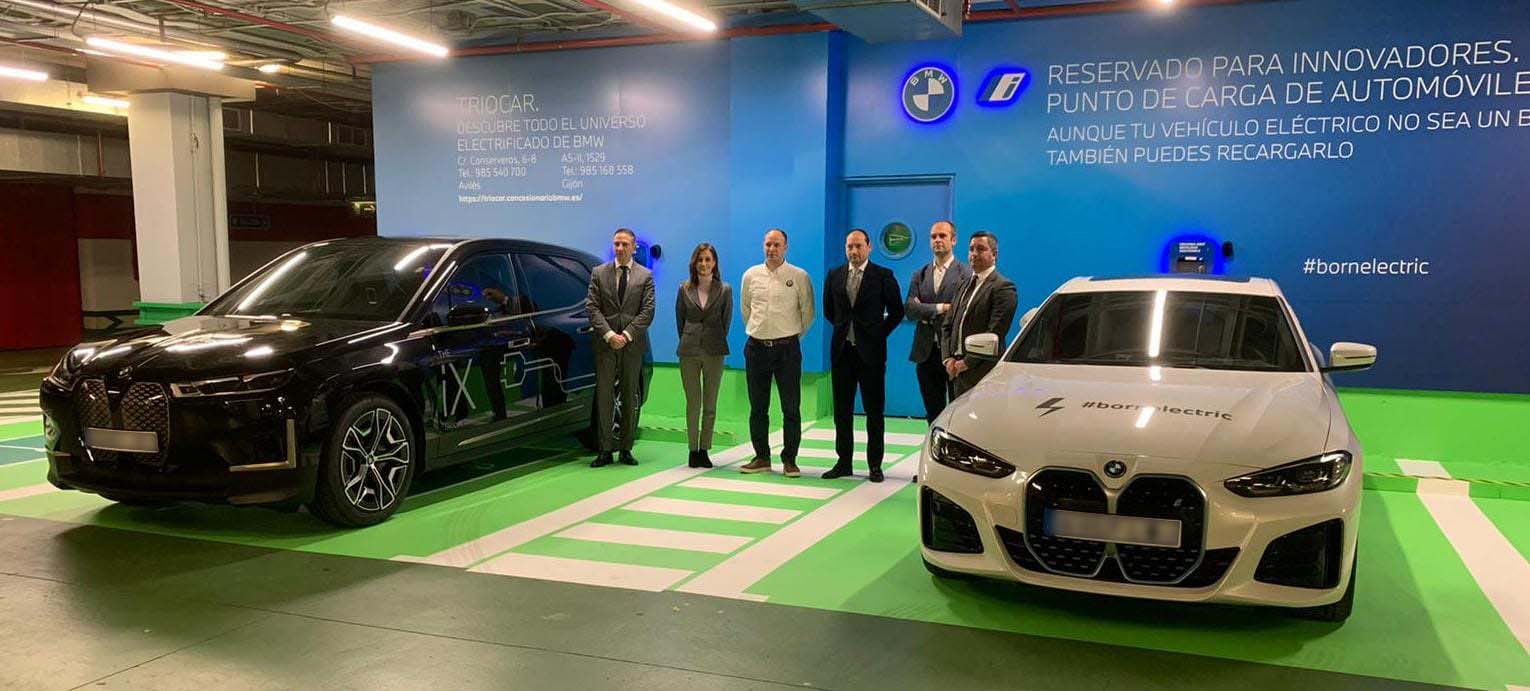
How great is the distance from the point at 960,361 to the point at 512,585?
302cm

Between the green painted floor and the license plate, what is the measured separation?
0.58 m

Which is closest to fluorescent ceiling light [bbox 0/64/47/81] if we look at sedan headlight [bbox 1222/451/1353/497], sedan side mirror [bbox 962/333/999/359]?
sedan side mirror [bbox 962/333/999/359]

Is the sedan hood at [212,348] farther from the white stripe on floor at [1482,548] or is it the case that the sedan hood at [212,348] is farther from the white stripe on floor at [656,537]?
the white stripe on floor at [1482,548]

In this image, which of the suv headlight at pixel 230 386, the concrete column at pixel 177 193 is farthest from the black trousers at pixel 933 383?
the concrete column at pixel 177 193

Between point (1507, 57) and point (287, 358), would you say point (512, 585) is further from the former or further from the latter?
point (1507, 57)

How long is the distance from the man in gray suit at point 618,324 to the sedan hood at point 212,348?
1.75 meters

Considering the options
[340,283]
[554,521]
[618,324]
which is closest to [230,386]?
[340,283]

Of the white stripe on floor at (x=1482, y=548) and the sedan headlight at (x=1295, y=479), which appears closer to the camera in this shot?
the sedan headlight at (x=1295, y=479)

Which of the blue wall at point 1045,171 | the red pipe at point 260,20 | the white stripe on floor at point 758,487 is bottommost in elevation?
the white stripe on floor at point 758,487

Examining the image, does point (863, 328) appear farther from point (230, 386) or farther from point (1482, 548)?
point (230, 386)

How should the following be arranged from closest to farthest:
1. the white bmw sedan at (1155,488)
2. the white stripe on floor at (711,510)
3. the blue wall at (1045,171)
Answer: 1. the white bmw sedan at (1155,488)
2. the white stripe on floor at (711,510)
3. the blue wall at (1045,171)

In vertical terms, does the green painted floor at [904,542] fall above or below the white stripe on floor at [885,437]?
above

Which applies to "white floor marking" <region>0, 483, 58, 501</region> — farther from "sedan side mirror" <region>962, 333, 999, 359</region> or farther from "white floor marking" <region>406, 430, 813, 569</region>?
"sedan side mirror" <region>962, 333, 999, 359</region>

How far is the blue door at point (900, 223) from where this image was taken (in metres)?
9.36
